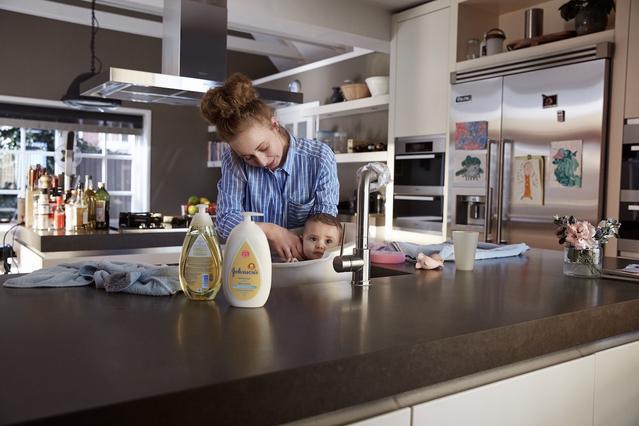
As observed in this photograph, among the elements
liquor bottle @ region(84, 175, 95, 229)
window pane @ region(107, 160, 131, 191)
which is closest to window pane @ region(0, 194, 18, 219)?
window pane @ region(107, 160, 131, 191)

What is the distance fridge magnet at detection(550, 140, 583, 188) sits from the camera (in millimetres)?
3584

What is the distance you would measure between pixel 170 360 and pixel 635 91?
11.0ft

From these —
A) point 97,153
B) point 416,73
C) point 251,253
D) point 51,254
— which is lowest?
point 51,254

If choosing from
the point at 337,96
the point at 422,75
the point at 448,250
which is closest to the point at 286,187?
the point at 448,250

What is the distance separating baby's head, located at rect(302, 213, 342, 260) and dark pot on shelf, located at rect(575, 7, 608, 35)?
2.60 metres

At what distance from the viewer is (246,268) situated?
1180 mm

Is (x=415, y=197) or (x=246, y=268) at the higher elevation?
(x=415, y=197)

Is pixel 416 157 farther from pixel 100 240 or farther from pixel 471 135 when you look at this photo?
pixel 100 240

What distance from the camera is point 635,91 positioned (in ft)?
11.0

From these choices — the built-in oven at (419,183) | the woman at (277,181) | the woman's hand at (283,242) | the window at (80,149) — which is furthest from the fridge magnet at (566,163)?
the window at (80,149)

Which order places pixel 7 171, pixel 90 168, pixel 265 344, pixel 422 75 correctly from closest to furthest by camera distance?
pixel 265 344, pixel 422 75, pixel 7 171, pixel 90 168

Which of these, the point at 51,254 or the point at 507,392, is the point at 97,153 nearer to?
the point at 51,254

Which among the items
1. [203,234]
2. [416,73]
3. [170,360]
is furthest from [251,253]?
[416,73]

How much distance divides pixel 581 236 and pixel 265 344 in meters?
1.20
